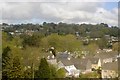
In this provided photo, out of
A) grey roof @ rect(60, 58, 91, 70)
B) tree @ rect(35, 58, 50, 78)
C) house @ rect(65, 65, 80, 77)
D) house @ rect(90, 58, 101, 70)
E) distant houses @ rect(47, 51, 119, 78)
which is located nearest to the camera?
tree @ rect(35, 58, 50, 78)

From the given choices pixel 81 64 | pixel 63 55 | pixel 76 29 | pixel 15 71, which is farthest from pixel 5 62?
pixel 76 29

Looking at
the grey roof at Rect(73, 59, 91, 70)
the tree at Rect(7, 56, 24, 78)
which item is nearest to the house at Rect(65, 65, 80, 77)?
the grey roof at Rect(73, 59, 91, 70)

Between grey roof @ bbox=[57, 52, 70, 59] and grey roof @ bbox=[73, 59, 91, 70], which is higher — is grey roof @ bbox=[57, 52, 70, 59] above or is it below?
above

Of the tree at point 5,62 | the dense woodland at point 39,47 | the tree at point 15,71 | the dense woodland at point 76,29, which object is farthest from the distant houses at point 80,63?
the dense woodland at point 76,29

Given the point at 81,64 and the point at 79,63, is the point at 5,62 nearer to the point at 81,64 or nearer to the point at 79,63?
the point at 81,64

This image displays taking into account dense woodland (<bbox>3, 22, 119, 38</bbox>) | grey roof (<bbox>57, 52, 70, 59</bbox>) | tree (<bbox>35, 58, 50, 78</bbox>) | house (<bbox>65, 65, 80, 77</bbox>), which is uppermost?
dense woodland (<bbox>3, 22, 119, 38</bbox>)

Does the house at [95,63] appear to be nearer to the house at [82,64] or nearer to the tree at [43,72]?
the house at [82,64]

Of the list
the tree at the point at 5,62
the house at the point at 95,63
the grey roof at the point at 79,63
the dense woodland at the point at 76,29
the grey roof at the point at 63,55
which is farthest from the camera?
the dense woodland at the point at 76,29

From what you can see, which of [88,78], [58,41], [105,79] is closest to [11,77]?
[88,78]

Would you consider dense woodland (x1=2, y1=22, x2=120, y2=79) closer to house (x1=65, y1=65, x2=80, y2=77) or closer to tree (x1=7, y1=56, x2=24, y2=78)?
tree (x1=7, y1=56, x2=24, y2=78)
